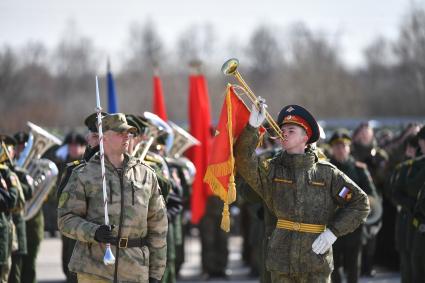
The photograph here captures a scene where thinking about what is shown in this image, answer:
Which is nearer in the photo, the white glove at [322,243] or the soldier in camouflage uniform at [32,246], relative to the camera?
the white glove at [322,243]

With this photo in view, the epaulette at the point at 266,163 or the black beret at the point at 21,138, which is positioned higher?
the black beret at the point at 21,138

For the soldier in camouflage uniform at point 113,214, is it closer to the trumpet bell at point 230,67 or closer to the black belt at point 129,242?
the black belt at point 129,242

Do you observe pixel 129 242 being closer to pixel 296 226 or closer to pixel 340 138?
pixel 296 226

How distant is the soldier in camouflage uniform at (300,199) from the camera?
7.36m

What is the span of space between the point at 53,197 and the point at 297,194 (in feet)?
21.1

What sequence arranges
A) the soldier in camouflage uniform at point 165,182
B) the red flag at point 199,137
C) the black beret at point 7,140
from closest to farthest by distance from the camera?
the soldier in camouflage uniform at point 165,182 < the black beret at point 7,140 < the red flag at point 199,137

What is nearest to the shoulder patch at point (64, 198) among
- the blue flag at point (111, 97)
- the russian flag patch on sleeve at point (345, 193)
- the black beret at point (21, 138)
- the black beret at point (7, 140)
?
the russian flag patch on sleeve at point (345, 193)

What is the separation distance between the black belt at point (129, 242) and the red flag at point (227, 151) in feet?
2.33

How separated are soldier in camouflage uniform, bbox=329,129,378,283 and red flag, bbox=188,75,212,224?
3748mm

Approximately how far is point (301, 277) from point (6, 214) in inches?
141

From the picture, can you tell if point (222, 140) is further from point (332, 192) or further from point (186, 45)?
point (186, 45)

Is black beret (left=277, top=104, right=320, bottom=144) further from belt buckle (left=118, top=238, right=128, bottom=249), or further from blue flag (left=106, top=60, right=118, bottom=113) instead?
blue flag (left=106, top=60, right=118, bottom=113)

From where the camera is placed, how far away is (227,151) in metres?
7.38

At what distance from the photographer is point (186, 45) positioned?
81.2 metres
